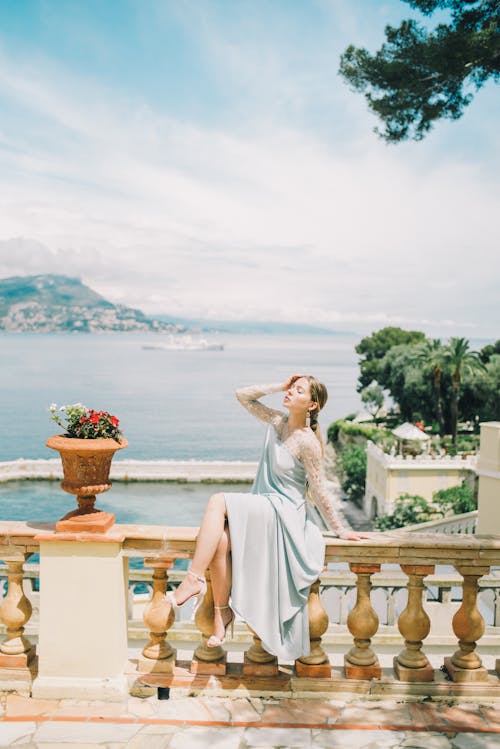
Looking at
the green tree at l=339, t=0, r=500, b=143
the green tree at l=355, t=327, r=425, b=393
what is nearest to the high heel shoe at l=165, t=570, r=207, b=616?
the green tree at l=339, t=0, r=500, b=143

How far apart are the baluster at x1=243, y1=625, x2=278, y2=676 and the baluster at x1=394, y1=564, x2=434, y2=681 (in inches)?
28.2

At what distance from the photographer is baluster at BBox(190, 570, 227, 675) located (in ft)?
12.5

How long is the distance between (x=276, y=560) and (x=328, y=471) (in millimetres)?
58666

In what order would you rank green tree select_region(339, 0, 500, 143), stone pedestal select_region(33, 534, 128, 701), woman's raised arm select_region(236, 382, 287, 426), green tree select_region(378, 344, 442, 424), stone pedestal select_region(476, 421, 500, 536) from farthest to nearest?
green tree select_region(378, 344, 442, 424) → stone pedestal select_region(476, 421, 500, 536) → green tree select_region(339, 0, 500, 143) → woman's raised arm select_region(236, 382, 287, 426) → stone pedestal select_region(33, 534, 128, 701)

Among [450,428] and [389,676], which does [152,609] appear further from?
[450,428]

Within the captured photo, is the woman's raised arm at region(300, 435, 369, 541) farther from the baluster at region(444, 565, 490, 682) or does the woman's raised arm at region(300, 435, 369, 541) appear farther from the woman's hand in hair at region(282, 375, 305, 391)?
the baluster at region(444, 565, 490, 682)

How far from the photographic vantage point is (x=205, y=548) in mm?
3621

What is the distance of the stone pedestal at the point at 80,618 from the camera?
12.4 feet

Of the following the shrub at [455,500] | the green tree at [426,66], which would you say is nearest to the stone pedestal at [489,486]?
the green tree at [426,66]

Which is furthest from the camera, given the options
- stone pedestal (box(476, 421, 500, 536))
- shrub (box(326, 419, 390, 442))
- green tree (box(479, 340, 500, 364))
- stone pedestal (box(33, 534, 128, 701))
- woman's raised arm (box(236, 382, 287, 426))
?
green tree (box(479, 340, 500, 364))

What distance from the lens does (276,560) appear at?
3.68 m

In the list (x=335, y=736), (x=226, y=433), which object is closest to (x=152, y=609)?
(x=335, y=736)

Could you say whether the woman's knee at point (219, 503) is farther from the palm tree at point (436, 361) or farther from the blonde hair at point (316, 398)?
the palm tree at point (436, 361)

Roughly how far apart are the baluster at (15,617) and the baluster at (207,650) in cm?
99
